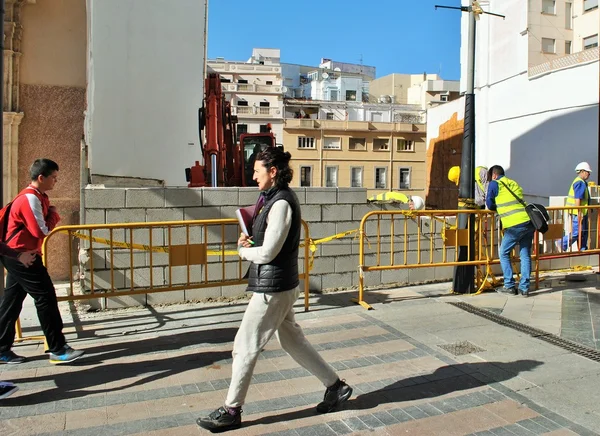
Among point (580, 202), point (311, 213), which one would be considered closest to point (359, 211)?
point (311, 213)

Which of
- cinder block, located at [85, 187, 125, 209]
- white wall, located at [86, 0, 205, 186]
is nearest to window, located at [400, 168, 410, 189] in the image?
white wall, located at [86, 0, 205, 186]

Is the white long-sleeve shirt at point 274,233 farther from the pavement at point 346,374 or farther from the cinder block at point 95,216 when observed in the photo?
the cinder block at point 95,216

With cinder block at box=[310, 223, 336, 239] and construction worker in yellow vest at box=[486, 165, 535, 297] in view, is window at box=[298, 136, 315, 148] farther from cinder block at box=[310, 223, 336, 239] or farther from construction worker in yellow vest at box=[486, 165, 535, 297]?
construction worker in yellow vest at box=[486, 165, 535, 297]

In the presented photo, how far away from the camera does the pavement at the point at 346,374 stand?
3.76 m

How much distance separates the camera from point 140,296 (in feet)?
22.9

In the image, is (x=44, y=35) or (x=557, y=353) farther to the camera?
(x=44, y=35)

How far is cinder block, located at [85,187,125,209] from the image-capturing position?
6691 mm

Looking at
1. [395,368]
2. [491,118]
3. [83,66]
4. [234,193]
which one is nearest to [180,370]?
[395,368]

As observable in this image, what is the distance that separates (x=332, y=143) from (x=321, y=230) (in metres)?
52.1

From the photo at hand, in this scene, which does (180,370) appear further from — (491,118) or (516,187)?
(491,118)

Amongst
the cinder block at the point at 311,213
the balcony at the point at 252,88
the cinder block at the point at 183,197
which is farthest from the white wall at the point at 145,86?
the balcony at the point at 252,88

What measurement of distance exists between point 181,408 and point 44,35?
8.06 meters

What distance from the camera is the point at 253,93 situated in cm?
6281

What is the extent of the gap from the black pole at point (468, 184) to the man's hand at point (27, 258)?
5328 mm
